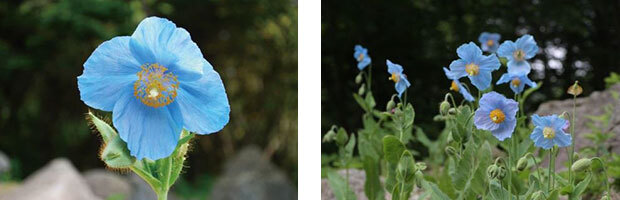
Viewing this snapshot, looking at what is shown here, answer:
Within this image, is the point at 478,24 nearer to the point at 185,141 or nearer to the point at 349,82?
the point at 349,82

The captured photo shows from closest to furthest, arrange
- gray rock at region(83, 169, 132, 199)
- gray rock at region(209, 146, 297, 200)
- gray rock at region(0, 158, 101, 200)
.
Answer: gray rock at region(0, 158, 101, 200), gray rock at region(83, 169, 132, 199), gray rock at region(209, 146, 297, 200)

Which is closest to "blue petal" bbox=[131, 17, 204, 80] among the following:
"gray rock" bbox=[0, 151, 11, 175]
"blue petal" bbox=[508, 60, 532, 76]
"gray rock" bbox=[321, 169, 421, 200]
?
"blue petal" bbox=[508, 60, 532, 76]

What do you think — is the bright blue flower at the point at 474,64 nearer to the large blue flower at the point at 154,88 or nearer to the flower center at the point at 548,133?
the flower center at the point at 548,133

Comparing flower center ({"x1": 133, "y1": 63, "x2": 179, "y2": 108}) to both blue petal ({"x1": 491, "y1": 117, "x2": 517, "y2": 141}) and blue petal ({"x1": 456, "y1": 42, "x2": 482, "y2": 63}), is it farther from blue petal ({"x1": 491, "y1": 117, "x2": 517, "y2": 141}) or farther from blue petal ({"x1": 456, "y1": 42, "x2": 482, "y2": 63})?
blue petal ({"x1": 456, "y1": 42, "x2": 482, "y2": 63})

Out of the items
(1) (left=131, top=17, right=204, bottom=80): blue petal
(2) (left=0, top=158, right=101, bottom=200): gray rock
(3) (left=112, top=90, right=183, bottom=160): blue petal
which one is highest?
(1) (left=131, top=17, right=204, bottom=80): blue petal

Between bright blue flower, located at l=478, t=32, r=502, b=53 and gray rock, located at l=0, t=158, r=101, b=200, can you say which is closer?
bright blue flower, located at l=478, t=32, r=502, b=53

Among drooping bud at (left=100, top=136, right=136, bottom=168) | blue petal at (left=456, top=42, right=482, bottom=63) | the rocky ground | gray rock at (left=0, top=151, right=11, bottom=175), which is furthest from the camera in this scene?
gray rock at (left=0, top=151, right=11, bottom=175)

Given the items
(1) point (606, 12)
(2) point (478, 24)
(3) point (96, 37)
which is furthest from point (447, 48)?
(3) point (96, 37)
